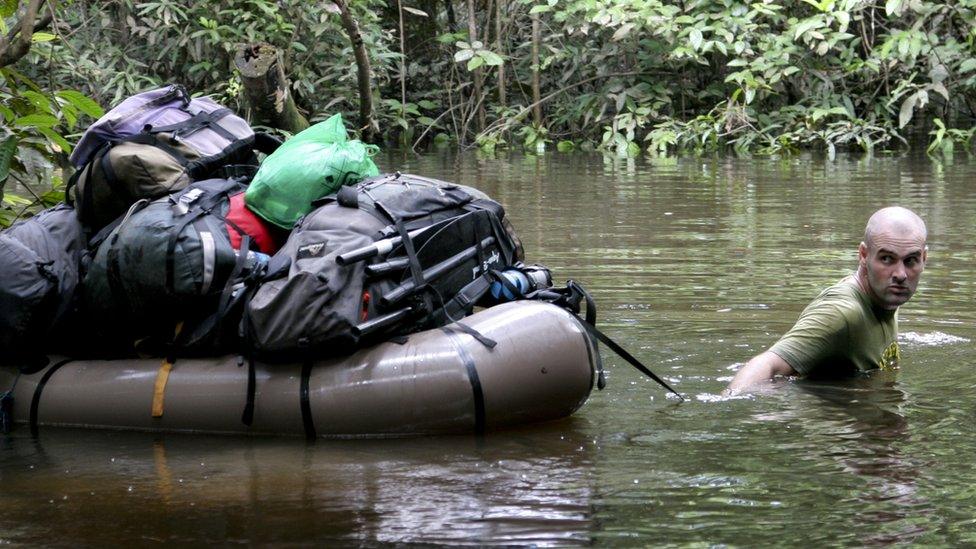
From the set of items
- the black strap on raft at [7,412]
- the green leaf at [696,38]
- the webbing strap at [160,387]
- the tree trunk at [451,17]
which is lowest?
the black strap on raft at [7,412]

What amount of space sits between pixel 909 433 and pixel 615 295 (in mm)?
2794

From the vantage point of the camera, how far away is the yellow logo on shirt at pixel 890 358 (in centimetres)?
526

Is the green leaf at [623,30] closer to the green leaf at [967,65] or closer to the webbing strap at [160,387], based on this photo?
the green leaf at [967,65]

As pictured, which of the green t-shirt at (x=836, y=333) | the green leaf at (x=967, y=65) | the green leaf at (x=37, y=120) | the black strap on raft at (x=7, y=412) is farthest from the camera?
the green leaf at (x=967, y=65)

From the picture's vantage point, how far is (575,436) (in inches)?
173

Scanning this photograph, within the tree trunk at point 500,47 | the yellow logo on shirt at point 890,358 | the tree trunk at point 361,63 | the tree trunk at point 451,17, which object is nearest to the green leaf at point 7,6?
the yellow logo on shirt at point 890,358

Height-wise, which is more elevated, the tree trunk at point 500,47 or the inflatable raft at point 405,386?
the tree trunk at point 500,47

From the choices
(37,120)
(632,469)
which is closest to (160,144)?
(37,120)

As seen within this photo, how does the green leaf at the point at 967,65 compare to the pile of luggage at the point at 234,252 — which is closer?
the pile of luggage at the point at 234,252

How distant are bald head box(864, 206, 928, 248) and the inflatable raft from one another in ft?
4.08

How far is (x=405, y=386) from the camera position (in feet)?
14.2

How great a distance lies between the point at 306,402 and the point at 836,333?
79.8 inches

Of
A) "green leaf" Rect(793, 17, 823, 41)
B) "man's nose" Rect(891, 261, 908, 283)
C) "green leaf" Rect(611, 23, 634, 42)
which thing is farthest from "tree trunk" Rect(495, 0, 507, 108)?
"man's nose" Rect(891, 261, 908, 283)

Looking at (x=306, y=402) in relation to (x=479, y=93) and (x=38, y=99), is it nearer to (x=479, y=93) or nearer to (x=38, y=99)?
(x=38, y=99)
